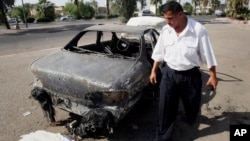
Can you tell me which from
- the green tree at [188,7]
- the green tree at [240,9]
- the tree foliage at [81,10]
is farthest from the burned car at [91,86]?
the green tree at [188,7]

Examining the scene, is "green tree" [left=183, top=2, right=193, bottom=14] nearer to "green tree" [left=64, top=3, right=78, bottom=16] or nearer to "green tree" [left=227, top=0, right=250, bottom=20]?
"green tree" [left=64, top=3, right=78, bottom=16]

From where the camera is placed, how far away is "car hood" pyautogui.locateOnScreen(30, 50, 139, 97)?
11.5 ft

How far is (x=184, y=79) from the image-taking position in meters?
3.46

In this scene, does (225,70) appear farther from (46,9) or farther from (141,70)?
(46,9)

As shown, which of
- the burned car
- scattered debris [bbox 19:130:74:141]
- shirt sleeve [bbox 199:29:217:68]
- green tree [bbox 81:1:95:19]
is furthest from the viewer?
green tree [bbox 81:1:95:19]

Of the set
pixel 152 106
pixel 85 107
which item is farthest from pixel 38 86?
pixel 152 106

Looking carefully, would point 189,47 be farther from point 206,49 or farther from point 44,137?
point 44,137

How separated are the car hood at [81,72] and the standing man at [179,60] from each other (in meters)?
0.55

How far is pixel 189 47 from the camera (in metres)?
3.30

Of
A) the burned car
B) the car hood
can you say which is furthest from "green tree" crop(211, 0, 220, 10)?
the car hood

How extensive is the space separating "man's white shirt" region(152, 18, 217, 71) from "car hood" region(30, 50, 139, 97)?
27.1 inches

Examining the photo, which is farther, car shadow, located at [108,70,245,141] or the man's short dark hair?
car shadow, located at [108,70,245,141]

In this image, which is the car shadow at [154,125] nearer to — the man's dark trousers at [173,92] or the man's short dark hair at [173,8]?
the man's dark trousers at [173,92]

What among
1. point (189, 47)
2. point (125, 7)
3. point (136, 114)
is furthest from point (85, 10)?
point (189, 47)
